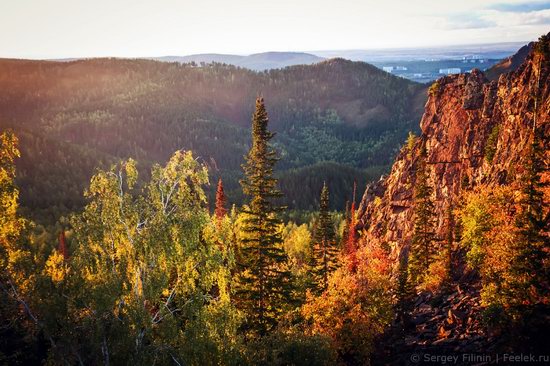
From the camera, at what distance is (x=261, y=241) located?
117 ft

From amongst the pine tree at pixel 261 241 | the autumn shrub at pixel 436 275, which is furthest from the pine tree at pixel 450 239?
the pine tree at pixel 261 241

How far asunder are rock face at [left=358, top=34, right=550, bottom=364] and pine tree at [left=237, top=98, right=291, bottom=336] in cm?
1238

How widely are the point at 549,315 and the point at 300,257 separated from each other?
90.8m

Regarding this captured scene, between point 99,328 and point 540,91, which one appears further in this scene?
point 540,91

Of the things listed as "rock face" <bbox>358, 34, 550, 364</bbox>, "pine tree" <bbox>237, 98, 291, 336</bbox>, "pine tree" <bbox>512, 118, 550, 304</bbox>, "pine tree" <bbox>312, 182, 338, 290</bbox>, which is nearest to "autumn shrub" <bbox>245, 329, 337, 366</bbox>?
"pine tree" <bbox>237, 98, 291, 336</bbox>

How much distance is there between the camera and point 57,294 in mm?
15188

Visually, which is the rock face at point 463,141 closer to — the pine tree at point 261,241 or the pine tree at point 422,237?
the pine tree at point 422,237

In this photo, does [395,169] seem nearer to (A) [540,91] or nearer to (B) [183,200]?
(A) [540,91]

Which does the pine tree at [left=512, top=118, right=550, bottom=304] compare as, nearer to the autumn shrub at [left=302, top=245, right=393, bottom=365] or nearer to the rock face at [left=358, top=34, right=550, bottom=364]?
the rock face at [left=358, top=34, right=550, bottom=364]

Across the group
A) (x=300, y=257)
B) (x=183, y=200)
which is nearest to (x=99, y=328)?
(x=183, y=200)

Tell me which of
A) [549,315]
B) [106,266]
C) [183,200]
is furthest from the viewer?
[549,315]

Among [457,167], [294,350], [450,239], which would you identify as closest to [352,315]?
[294,350]

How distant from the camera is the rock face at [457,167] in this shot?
39094mm

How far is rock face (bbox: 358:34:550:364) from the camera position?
39094 millimetres
